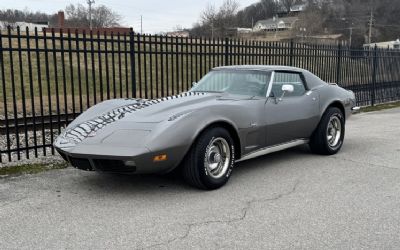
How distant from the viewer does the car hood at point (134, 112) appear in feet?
15.3

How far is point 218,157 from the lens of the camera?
491cm

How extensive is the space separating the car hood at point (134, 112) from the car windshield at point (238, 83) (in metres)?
0.25

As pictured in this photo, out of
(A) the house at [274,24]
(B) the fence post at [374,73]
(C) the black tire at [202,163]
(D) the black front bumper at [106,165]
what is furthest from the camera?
(A) the house at [274,24]

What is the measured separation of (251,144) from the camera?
17.4 ft

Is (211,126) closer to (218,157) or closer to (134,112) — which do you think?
(218,157)

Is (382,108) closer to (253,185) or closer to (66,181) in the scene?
(253,185)

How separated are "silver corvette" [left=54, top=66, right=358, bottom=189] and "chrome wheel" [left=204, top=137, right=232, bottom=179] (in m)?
0.01

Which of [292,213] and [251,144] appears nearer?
[292,213]

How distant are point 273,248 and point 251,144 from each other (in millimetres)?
2099

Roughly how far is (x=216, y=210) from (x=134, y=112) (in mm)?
1571

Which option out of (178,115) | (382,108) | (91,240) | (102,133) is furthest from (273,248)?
(382,108)

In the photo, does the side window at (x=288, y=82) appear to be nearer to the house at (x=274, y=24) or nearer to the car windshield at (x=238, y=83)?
the car windshield at (x=238, y=83)

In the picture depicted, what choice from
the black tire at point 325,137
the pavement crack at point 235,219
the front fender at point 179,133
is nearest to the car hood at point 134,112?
the front fender at point 179,133

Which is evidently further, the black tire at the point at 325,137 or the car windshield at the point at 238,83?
the black tire at the point at 325,137
